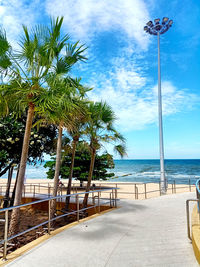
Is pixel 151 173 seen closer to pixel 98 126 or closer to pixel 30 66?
pixel 98 126

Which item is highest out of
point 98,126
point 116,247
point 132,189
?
point 98,126

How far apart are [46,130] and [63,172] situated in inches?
276

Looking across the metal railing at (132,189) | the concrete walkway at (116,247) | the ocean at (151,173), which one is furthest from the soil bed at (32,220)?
the concrete walkway at (116,247)

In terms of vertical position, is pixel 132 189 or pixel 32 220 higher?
pixel 132 189

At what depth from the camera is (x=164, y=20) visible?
58.2 feet

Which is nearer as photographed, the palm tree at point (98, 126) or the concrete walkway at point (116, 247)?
the concrete walkway at point (116, 247)

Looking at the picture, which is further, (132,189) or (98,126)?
(132,189)

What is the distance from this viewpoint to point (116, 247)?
4266 millimetres

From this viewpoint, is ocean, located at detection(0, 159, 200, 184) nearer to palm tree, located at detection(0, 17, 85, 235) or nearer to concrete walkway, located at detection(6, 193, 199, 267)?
concrete walkway, located at detection(6, 193, 199, 267)

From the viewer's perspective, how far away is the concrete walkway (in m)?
3.56

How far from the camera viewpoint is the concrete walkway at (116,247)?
3557mm

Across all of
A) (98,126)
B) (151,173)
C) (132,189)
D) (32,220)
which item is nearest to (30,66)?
(98,126)

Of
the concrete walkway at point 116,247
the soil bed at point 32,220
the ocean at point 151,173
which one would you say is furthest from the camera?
the ocean at point 151,173

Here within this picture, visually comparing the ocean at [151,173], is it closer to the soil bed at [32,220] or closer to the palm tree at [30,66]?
the soil bed at [32,220]
